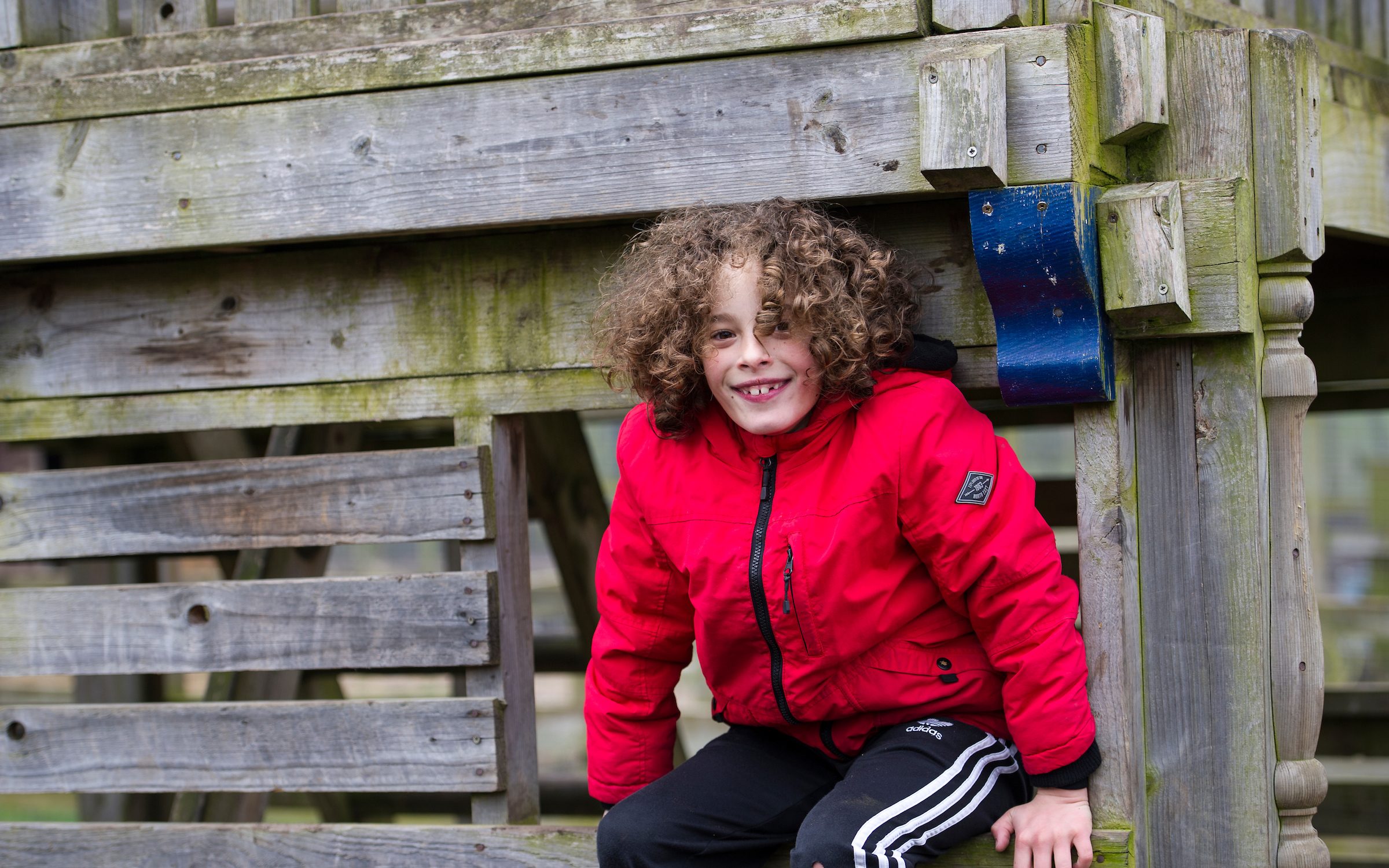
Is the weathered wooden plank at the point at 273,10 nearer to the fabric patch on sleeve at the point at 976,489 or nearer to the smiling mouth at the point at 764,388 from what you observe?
the smiling mouth at the point at 764,388

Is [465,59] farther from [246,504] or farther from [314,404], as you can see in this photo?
[246,504]

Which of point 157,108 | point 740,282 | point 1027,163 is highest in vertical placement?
point 157,108

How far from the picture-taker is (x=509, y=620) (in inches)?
109

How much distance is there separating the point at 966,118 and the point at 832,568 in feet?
2.38

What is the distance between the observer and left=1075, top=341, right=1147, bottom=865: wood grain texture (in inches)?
89.4

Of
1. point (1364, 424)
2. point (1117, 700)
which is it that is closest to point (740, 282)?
point (1117, 700)

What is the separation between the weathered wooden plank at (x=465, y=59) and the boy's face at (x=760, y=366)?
16.0 inches

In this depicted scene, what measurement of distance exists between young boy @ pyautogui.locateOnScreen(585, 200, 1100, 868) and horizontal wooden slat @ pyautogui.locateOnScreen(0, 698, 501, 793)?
1.62ft

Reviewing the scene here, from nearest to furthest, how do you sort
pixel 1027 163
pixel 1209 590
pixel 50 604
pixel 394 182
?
1. pixel 1027 163
2. pixel 1209 590
3. pixel 394 182
4. pixel 50 604

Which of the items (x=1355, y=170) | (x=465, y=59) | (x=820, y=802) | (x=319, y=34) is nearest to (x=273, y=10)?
(x=319, y=34)

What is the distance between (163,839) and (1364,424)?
60.3ft

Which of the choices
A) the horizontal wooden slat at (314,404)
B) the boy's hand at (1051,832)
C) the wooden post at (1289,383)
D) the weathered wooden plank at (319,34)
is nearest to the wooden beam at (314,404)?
the horizontal wooden slat at (314,404)

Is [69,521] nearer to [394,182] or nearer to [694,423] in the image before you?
[394,182]

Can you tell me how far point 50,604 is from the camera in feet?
9.77
